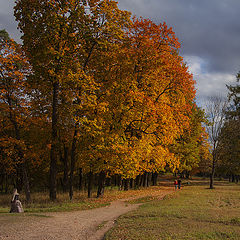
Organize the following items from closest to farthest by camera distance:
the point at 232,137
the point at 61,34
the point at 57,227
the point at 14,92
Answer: the point at 57,227, the point at 61,34, the point at 14,92, the point at 232,137

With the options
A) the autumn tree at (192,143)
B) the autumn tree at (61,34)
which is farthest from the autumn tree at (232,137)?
the autumn tree at (61,34)

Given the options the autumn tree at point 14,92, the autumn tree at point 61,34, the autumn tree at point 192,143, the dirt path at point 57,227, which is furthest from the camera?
the autumn tree at point 192,143

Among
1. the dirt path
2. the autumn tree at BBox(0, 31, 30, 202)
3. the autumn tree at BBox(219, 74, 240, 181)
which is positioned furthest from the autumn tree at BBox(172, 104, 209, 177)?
the dirt path

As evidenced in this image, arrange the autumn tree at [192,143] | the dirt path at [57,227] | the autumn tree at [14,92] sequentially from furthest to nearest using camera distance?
1. the autumn tree at [192,143]
2. the autumn tree at [14,92]
3. the dirt path at [57,227]

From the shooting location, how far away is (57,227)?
33.3ft

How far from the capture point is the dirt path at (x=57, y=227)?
29.3ft

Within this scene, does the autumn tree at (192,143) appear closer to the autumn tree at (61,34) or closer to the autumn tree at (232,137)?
the autumn tree at (232,137)

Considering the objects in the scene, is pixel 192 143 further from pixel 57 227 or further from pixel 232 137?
pixel 57 227

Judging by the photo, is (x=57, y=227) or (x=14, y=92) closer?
(x=57, y=227)

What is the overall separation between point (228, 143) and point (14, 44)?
31.1m

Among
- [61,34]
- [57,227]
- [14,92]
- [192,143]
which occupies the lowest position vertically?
[57,227]

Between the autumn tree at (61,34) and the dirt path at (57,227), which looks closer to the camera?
the dirt path at (57,227)

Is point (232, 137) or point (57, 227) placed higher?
point (232, 137)

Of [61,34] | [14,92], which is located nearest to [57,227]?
[61,34]
